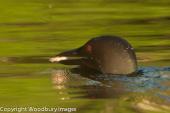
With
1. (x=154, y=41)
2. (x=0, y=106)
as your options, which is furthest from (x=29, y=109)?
(x=154, y=41)

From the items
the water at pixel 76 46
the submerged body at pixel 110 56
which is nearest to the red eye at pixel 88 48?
the submerged body at pixel 110 56

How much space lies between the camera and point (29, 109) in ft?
22.8

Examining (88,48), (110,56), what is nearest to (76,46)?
(88,48)

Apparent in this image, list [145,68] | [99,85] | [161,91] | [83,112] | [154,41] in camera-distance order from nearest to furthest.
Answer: [83,112] → [161,91] → [99,85] → [145,68] → [154,41]

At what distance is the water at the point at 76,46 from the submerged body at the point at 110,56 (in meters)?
0.11

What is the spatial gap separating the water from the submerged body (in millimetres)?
112

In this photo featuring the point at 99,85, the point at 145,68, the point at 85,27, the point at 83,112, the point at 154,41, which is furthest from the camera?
the point at 85,27

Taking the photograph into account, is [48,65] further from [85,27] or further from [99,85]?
[85,27]

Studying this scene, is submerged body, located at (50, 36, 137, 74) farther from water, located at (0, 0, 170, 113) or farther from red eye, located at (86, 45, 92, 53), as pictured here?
water, located at (0, 0, 170, 113)

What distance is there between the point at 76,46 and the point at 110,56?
2.14 meters

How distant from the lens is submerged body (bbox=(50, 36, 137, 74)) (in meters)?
8.09

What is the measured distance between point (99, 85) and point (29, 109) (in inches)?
42.9

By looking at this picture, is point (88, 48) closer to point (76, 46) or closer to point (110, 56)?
point (110, 56)

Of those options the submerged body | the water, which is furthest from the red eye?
the water
